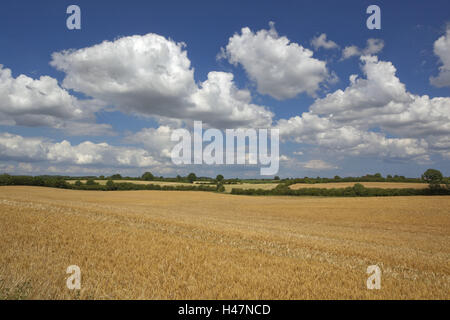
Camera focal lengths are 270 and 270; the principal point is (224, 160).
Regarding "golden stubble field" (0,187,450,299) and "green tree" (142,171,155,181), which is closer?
"golden stubble field" (0,187,450,299)

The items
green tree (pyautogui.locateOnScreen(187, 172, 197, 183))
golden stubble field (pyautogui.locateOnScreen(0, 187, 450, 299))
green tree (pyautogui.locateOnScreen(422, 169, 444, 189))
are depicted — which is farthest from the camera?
green tree (pyautogui.locateOnScreen(187, 172, 197, 183))

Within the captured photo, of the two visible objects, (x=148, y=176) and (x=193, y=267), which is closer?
(x=193, y=267)

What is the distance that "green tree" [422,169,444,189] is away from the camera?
6765cm

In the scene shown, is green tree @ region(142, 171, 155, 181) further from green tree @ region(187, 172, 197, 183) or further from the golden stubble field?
the golden stubble field

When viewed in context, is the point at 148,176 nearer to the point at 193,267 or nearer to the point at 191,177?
the point at 191,177

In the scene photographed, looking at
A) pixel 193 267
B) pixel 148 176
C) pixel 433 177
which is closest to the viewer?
pixel 193 267

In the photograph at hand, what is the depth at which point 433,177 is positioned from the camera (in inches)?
2813

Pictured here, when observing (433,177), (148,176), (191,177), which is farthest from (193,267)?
(148,176)

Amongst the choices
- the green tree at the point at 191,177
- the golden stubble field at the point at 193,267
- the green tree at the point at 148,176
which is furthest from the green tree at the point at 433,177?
the green tree at the point at 148,176

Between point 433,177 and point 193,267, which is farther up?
point 433,177

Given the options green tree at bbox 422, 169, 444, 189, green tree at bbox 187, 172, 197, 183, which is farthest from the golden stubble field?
green tree at bbox 187, 172, 197, 183

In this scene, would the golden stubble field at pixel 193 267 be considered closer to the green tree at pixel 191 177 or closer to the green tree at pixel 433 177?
the green tree at pixel 433 177

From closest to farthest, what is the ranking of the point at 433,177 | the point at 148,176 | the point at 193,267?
the point at 193,267 < the point at 433,177 < the point at 148,176
